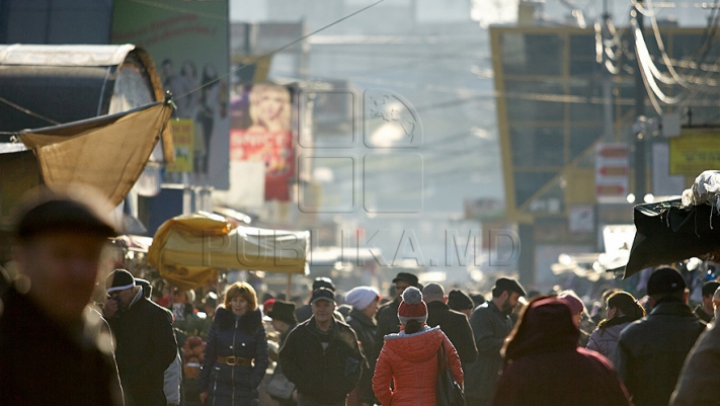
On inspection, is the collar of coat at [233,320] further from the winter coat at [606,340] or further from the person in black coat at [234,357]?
the winter coat at [606,340]

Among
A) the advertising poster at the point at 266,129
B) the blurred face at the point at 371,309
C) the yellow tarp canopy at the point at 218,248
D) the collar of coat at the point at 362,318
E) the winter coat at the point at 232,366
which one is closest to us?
the winter coat at the point at 232,366

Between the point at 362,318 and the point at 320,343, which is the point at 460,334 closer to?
the point at 320,343

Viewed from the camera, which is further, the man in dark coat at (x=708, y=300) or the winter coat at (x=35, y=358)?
the man in dark coat at (x=708, y=300)

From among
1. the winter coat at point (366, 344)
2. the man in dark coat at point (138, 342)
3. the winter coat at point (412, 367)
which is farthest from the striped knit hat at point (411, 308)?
the winter coat at point (366, 344)

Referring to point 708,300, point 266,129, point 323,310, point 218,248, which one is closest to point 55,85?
point 218,248

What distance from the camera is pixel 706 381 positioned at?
196 inches

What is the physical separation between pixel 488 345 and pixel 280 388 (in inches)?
82.0

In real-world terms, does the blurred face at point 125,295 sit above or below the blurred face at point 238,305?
above

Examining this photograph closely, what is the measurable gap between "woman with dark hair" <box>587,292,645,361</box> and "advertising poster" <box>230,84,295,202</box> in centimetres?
3011

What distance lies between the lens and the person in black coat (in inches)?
406

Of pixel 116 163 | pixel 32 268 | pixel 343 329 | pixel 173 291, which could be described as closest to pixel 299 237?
pixel 173 291

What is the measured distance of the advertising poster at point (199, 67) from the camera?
2564 cm

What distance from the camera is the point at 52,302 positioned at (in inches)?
143

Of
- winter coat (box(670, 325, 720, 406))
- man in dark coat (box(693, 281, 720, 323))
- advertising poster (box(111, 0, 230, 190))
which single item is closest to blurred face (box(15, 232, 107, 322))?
winter coat (box(670, 325, 720, 406))
